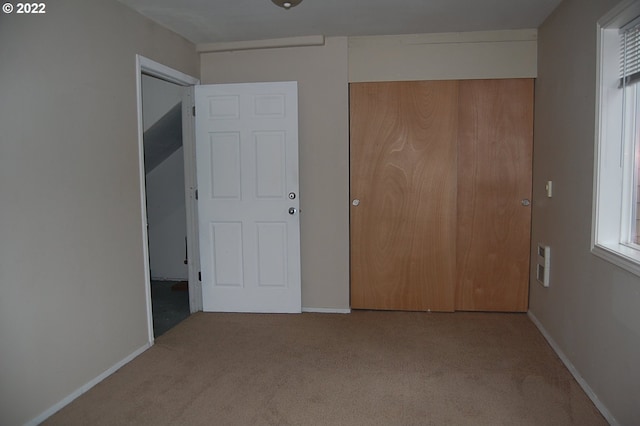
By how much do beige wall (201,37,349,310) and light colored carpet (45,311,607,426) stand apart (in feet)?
1.40

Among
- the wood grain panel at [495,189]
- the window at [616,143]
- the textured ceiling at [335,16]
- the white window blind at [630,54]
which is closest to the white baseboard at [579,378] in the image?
the wood grain panel at [495,189]

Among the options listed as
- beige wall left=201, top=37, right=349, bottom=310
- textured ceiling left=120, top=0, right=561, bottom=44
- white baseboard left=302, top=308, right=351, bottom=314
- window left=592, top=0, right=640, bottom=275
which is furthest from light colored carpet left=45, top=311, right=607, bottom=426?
textured ceiling left=120, top=0, right=561, bottom=44

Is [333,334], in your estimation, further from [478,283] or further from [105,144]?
[105,144]

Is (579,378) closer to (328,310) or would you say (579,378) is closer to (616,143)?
(616,143)

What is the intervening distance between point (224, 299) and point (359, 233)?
4.31 ft

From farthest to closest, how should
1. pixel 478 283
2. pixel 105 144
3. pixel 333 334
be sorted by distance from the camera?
pixel 478 283
pixel 333 334
pixel 105 144

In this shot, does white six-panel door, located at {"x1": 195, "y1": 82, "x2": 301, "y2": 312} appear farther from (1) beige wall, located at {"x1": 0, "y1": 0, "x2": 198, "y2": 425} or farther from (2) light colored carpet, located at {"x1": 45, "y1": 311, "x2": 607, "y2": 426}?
(1) beige wall, located at {"x1": 0, "y1": 0, "x2": 198, "y2": 425}

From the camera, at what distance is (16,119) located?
2076 mm

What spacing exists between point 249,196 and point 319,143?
29.5 inches

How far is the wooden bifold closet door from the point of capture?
3.66 metres

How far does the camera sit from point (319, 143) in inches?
148

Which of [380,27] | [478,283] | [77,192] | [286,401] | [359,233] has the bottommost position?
[286,401]

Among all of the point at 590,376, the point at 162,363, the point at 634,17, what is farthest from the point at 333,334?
the point at 634,17

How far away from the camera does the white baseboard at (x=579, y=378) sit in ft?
7.05
